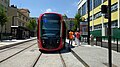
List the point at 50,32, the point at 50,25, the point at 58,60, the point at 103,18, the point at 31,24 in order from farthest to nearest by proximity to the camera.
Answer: the point at 31,24
the point at 103,18
the point at 50,25
the point at 50,32
the point at 58,60

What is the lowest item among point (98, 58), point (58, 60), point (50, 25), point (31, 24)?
point (58, 60)

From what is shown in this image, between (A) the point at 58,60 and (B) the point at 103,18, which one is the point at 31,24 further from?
(A) the point at 58,60

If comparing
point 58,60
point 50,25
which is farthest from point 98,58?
point 50,25

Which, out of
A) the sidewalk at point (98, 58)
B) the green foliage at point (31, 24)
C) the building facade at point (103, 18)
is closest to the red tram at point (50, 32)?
the sidewalk at point (98, 58)

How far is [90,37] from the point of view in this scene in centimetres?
2966

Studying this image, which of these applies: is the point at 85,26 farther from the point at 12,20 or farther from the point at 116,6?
the point at 12,20

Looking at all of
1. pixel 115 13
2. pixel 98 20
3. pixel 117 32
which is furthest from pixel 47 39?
pixel 98 20

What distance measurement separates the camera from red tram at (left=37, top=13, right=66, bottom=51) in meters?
21.5

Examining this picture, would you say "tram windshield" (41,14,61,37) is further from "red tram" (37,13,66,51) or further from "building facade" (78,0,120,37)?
"building facade" (78,0,120,37)

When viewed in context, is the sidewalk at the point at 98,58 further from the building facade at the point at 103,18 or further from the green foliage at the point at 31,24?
the green foliage at the point at 31,24

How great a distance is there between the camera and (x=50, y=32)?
21672mm

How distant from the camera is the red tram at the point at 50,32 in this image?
21.5 meters

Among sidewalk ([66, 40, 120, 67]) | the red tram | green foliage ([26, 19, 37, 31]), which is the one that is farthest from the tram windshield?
green foliage ([26, 19, 37, 31])

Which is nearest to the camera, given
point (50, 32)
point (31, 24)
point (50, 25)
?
point (50, 32)
